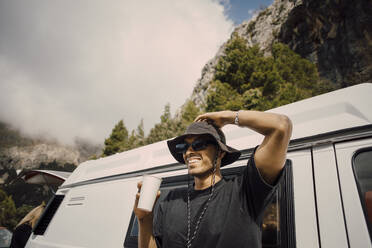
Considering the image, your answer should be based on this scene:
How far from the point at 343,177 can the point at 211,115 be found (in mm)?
885

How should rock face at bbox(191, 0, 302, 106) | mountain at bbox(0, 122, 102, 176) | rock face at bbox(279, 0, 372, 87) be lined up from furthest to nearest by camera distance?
mountain at bbox(0, 122, 102, 176) → rock face at bbox(191, 0, 302, 106) → rock face at bbox(279, 0, 372, 87)

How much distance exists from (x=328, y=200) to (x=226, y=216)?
2.09 feet

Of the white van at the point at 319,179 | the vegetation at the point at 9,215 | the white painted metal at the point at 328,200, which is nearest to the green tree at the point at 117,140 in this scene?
the white van at the point at 319,179

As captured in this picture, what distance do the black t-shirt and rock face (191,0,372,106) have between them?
14.9 meters

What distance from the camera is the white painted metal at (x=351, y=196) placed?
1.03 m

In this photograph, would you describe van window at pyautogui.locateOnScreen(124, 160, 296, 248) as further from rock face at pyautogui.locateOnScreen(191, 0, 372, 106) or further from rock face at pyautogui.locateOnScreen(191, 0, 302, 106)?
rock face at pyautogui.locateOnScreen(191, 0, 302, 106)

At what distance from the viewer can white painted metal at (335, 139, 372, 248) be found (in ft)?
3.39

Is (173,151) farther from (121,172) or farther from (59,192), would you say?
(59,192)

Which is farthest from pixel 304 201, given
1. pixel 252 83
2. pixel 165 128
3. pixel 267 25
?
pixel 267 25

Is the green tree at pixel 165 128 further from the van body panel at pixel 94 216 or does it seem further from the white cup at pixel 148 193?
the white cup at pixel 148 193

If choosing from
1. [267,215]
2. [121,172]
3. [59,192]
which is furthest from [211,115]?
[59,192]

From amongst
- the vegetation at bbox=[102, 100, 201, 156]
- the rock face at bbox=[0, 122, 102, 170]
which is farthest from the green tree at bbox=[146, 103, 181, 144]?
the rock face at bbox=[0, 122, 102, 170]

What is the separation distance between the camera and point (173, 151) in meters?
1.72

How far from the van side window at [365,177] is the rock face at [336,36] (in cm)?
1702
